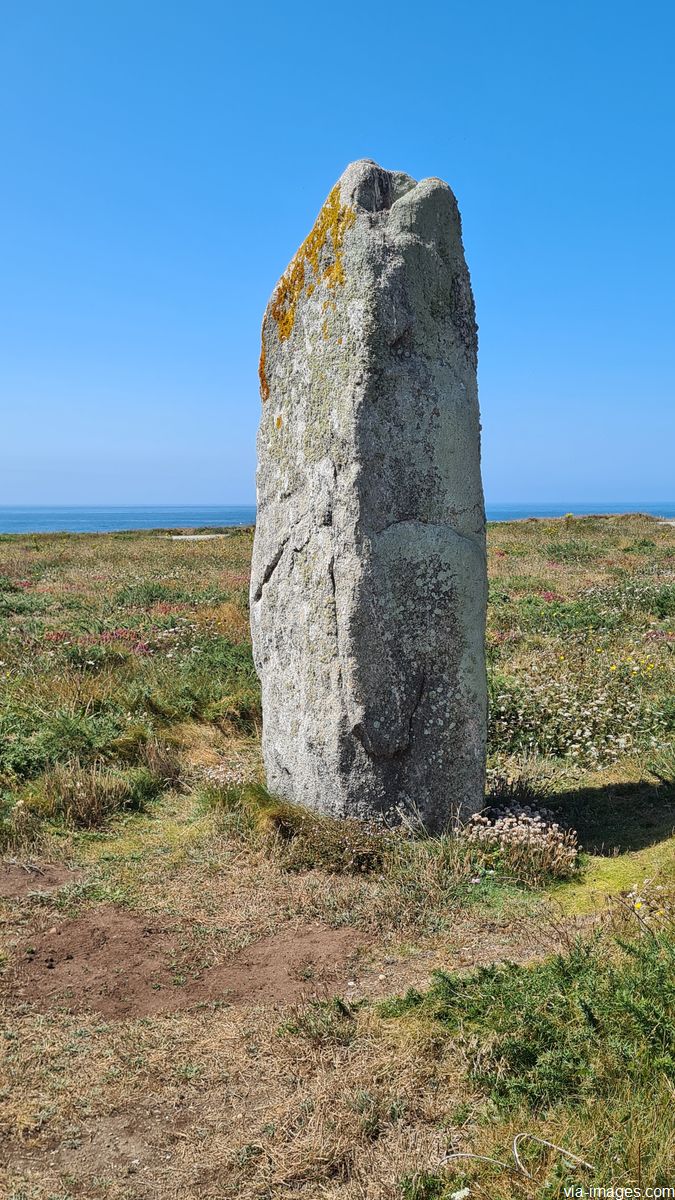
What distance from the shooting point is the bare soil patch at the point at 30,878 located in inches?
233

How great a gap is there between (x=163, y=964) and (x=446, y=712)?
2.56 m

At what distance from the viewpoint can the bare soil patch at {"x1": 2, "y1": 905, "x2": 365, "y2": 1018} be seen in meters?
4.72

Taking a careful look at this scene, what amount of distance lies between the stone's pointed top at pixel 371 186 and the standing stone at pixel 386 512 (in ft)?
0.04

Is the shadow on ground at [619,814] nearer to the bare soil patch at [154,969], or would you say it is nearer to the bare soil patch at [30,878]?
the bare soil patch at [154,969]

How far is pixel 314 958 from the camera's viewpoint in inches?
199

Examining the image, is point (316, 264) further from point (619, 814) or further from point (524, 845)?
point (619, 814)

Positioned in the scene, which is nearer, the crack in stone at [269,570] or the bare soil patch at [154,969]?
the bare soil patch at [154,969]

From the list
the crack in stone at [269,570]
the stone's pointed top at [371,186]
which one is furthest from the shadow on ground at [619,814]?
the stone's pointed top at [371,186]

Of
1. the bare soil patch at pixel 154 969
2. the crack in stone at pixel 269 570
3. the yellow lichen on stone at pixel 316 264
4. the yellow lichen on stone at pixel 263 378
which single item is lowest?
the bare soil patch at pixel 154 969

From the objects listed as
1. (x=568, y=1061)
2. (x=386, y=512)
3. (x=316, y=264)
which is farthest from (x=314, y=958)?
(x=316, y=264)

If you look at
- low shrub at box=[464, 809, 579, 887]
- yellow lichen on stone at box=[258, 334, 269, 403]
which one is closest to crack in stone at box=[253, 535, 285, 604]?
yellow lichen on stone at box=[258, 334, 269, 403]

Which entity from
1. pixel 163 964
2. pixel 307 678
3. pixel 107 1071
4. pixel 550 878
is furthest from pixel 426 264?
pixel 107 1071

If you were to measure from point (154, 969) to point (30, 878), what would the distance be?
1570mm

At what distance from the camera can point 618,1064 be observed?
10.8 feet
